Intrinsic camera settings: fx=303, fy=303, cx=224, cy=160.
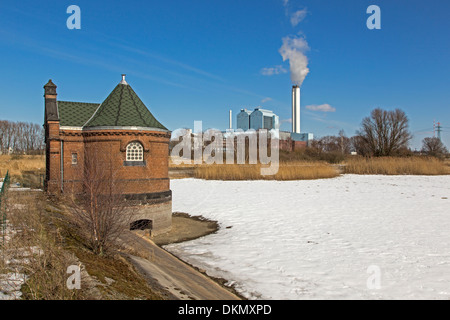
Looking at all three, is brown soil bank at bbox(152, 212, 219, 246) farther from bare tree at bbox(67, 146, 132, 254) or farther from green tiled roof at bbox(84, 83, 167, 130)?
green tiled roof at bbox(84, 83, 167, 130)

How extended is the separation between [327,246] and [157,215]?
7110 millimetres

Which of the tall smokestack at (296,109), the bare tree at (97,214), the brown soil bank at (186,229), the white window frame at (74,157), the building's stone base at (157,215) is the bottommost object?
the brown soil bank at (186,229)

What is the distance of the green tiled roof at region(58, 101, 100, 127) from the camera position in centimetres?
1377

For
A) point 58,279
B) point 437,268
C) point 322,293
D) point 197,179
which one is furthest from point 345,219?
point 197,179

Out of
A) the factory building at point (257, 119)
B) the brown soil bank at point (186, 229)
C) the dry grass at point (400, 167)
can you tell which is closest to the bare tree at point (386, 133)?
the dry grass at point (400, 167)

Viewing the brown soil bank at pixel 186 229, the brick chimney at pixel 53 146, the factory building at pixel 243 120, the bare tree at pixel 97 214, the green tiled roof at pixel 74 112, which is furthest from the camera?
the factory building at pixel 243 120

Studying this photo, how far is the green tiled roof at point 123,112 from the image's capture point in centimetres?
1284

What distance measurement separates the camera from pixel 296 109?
86.6m

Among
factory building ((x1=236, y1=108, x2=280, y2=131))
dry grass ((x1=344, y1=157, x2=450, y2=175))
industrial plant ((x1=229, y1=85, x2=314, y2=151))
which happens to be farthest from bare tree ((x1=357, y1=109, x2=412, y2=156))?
factory building ((x1=236, y1=108, x2=280, y2=131))

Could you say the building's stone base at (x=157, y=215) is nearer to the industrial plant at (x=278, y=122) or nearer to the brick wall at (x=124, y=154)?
the brick wall at (x=124, y=154)

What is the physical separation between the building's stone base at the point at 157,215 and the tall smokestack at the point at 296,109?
73496mm

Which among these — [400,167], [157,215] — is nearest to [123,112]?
[157,215]

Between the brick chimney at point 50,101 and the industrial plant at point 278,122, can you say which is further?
the industrial plant at point 278,122
